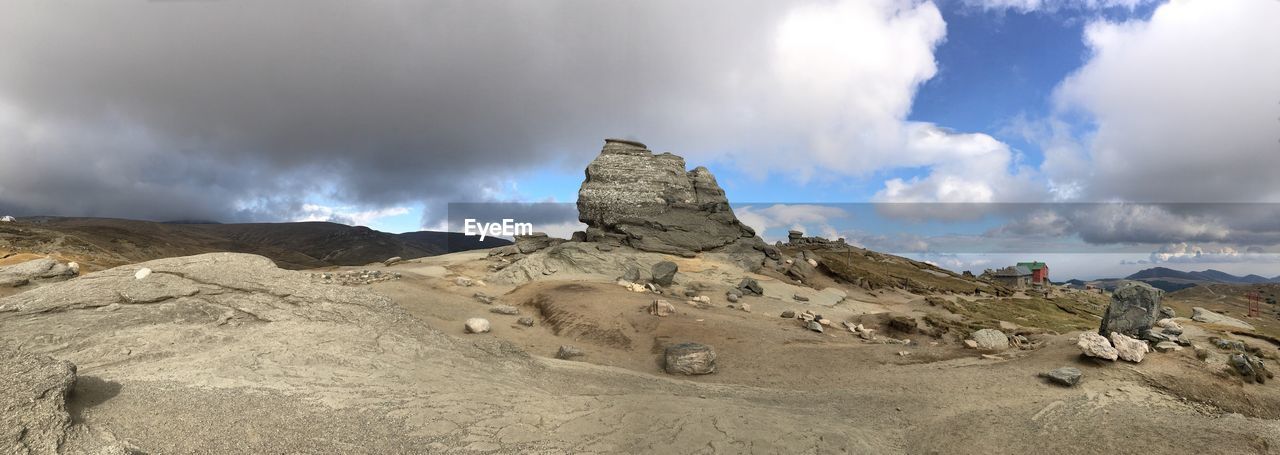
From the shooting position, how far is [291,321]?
387 inches

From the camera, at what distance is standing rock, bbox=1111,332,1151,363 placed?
9.57 metres

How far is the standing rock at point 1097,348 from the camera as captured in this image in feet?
31.6

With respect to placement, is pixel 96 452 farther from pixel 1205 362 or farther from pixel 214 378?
pixel 1205 362

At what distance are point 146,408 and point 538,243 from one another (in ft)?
91.6

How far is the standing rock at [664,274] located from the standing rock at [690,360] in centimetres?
1099

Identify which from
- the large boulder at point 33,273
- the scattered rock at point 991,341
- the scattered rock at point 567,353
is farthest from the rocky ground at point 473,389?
the large boulder at point 33,273

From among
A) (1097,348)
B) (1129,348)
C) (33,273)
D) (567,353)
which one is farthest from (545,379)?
(33,273)

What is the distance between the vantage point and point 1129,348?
31.9 feet

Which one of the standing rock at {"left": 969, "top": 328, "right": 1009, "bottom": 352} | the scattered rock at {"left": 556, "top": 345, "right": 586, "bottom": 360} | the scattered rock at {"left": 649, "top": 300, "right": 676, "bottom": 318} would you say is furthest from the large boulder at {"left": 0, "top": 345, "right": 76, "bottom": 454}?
the standing rock at {"left": 969, "top": 328, "right": 1009, "bottom": 352}

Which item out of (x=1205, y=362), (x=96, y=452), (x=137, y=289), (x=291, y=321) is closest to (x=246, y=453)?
(x=96, y=452)

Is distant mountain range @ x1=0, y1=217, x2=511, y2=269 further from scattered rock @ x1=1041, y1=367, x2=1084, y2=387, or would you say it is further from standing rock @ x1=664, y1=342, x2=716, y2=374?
scattered rock @ x1=1041, y1=367, x2=1084, y2=387

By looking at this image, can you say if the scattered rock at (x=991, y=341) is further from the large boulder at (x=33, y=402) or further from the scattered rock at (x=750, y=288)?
the large boulder at (x=33, y=402)

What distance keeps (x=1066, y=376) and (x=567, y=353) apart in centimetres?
1104

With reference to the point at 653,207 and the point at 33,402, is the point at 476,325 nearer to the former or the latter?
the point at 33,402
